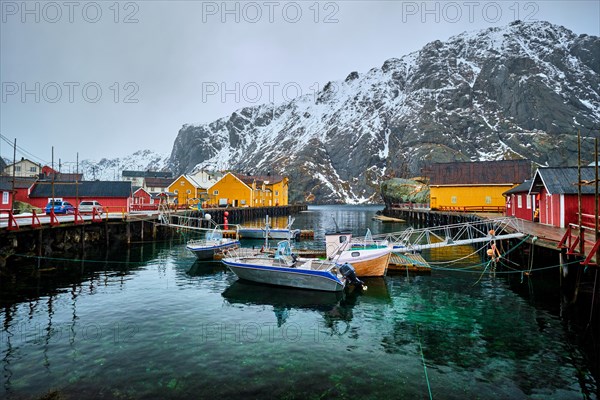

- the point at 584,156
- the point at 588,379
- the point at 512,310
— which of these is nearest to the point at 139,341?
the point at 588,379

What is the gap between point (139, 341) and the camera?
13.6m

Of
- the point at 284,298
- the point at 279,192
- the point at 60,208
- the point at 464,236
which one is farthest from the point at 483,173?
the point at 60,208

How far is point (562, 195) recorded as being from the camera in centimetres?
2612

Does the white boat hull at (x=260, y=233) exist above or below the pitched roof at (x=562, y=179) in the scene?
below

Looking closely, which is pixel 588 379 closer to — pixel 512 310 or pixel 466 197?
pixel 512 310

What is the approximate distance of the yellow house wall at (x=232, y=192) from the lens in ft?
285

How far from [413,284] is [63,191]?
52.1m

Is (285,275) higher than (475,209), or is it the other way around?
(475,209)

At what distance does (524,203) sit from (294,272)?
28.8 m

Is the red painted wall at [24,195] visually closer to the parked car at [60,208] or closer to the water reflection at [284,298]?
the parked car at [60,208]

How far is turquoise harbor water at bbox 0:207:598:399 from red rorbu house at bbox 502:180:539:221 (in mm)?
15189

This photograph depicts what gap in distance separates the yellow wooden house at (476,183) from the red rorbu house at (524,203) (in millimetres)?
18495

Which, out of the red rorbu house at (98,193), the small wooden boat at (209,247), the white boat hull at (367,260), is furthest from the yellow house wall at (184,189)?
the white boat hull at (367,260)

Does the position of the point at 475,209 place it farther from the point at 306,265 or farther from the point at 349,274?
the point at 306,265
